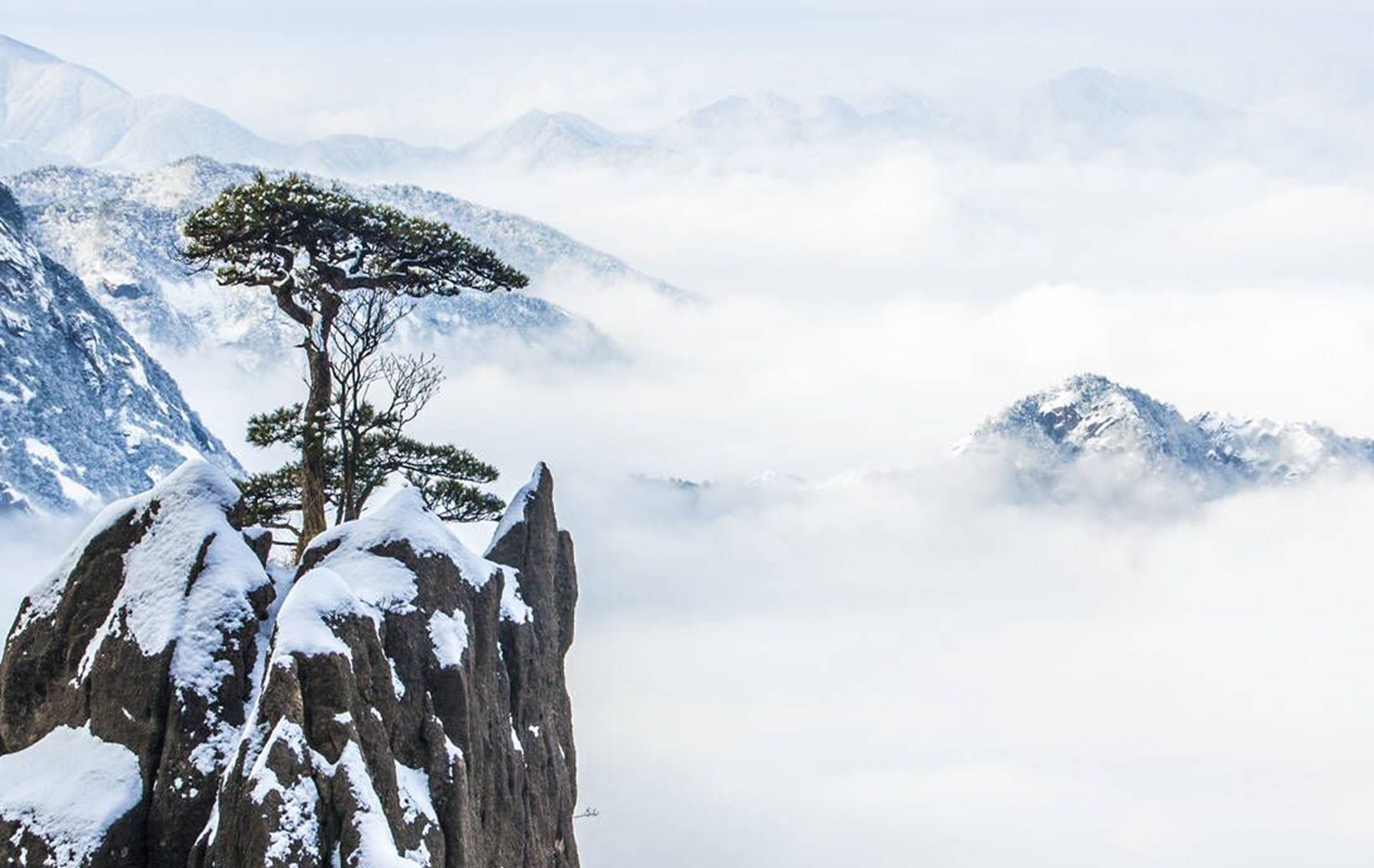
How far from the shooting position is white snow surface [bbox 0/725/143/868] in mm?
45000

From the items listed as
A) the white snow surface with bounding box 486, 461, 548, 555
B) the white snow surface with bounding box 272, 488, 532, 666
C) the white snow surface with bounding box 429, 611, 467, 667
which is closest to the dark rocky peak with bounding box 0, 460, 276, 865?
the white snow surface with bounding box 272, 488, 532, 666

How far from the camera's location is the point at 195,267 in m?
70.2

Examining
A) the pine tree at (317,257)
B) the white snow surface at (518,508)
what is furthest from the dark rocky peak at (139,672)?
the white snow surface at (518,508)

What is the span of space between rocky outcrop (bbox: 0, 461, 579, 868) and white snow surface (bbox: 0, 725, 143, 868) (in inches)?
2.0

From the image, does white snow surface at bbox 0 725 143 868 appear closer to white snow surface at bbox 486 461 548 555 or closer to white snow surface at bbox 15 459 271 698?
white snow surface at bbox 15 459 271 698

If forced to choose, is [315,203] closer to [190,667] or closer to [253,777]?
[190,667]

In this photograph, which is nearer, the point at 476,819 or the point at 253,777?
the point at 253,777

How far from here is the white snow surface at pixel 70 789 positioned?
45.0 m

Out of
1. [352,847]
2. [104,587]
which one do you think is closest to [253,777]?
[352,847]

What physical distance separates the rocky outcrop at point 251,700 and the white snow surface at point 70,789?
0.05m

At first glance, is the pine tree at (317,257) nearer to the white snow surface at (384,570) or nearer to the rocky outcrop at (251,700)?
the white snow surface at (384,570)

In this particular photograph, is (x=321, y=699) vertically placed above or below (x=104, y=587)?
below

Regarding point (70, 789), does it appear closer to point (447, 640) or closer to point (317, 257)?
point (447, 640)

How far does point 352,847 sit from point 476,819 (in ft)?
32.6
